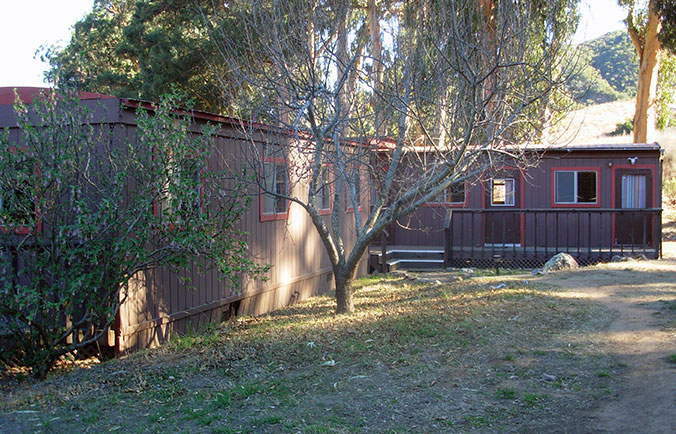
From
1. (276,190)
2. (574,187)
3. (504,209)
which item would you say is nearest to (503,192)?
(504,209)

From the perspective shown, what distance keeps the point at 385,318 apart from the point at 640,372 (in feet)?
10.2

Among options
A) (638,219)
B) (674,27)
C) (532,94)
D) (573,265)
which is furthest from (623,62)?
(532,94)

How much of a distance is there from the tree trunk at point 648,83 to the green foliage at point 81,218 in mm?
18861

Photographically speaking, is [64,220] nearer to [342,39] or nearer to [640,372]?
[342,39]

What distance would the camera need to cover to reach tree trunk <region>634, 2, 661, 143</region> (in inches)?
808

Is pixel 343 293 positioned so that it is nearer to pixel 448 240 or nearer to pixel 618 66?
pixel 448 240

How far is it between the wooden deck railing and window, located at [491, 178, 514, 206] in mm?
504

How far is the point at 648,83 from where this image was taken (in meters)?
21.2

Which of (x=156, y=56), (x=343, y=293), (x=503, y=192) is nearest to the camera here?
(x=343, y=293)

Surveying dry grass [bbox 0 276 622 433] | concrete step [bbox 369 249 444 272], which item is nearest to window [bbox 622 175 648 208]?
concrete step [bbox 369 249 444 272]

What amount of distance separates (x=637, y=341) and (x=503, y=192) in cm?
979

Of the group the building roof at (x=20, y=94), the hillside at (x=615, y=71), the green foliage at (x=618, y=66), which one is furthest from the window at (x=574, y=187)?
the green foliage at (x=618, y=66)

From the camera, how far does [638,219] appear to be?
14.3 m

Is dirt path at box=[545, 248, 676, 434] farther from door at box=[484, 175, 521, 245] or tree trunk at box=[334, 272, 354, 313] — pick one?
door at box=[484, 175, 521, 245]
